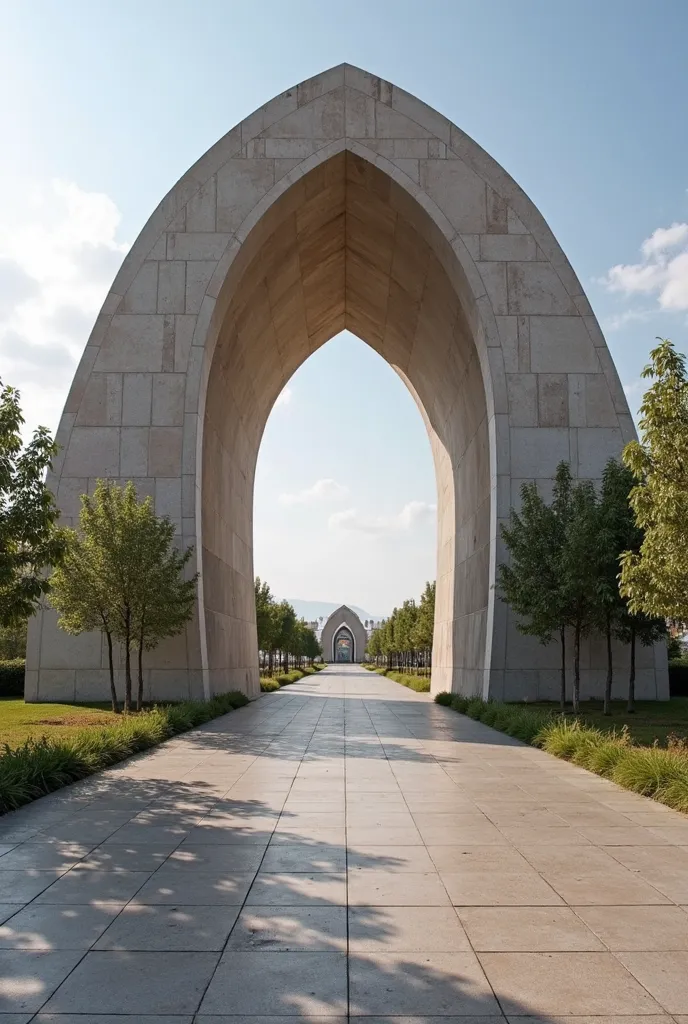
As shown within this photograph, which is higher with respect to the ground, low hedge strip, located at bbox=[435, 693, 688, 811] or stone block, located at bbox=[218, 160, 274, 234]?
stone block, located at bbox=[218, 160, 274, 234]

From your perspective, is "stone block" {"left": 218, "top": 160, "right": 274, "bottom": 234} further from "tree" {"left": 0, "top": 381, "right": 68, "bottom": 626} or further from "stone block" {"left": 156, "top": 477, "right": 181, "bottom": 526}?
"tree" {"left": 0, "top": 381, "right": 68, "bottom": 626}

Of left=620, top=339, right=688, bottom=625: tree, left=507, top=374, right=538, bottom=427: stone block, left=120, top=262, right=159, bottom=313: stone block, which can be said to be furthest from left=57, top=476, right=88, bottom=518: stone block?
left=620, top=339, right=688, bottom=625: tree

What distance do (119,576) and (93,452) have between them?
5566mm

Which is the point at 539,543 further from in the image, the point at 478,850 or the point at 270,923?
the point at 270,923

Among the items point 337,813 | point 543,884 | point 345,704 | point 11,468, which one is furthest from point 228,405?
point 543,884

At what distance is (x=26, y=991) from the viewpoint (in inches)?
173

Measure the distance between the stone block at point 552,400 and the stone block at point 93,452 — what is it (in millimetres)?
11183

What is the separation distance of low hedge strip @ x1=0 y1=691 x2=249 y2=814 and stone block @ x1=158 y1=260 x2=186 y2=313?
1168 centimetres

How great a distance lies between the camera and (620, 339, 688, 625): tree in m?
11.6

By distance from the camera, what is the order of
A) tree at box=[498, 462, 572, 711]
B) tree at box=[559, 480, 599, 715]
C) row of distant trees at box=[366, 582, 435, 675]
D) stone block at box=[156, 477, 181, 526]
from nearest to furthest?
tree at box=[559, 480, 599, 715]
tree at box=[498, 462, 572, 711]
stone block at box=[156, 477, 181, 526]
row of distant trees at box=[366, 582, 435, 675]

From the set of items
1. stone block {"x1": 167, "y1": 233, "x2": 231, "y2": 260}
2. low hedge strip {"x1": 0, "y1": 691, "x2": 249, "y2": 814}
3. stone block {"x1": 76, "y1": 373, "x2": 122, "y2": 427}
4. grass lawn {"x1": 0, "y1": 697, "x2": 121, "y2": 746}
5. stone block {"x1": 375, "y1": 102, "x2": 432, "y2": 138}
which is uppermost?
stone block {"x1": 375, "y1": 102, "x2": 432, "y2": 138}

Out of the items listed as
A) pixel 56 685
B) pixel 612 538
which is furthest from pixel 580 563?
pixel 56 685

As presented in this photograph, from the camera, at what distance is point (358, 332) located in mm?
37438

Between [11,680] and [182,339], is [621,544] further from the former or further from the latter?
[11,680]
